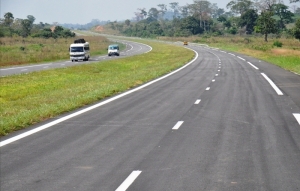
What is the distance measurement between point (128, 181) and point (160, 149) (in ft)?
8.92

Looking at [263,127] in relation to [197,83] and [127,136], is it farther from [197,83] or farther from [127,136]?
[197,83]

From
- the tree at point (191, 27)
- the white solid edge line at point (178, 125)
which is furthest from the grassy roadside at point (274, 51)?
the tree at point (191, 27)

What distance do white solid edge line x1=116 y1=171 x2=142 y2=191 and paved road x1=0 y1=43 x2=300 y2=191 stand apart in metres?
0.02

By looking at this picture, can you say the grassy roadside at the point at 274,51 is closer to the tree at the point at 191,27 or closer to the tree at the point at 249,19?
the tree at the point at 249,19

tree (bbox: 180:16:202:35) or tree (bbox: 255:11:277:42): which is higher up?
tree (bbox: 255:11:277:42)

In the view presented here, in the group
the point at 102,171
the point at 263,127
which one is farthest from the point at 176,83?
the point at 102,171

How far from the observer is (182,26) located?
189375 mm

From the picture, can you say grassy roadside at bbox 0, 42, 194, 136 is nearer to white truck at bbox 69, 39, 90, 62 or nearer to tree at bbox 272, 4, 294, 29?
white truck at bbox 69, 39, 90, 62

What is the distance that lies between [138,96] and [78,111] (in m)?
5.55

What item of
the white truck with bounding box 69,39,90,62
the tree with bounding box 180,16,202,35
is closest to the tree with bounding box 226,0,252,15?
the tree with bounding box 180,16,202,35

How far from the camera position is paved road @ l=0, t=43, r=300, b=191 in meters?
8.42

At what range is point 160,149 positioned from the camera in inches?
434

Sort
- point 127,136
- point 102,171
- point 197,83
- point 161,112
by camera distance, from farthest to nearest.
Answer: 1. point 197,83
2. point 161,112
3. point 127,136
4. point 102,171

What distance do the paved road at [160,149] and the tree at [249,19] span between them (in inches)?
5617
